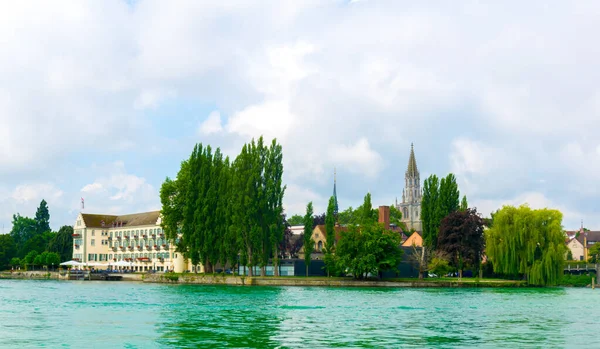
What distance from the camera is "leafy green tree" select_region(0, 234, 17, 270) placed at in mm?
155125

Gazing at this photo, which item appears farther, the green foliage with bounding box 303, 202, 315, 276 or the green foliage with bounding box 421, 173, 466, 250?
the green foliage with bounding box 421, 173, 466, 250

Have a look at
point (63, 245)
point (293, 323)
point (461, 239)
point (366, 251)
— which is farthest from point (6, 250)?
point (293, 323)

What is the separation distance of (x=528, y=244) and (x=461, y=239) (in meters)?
10.2

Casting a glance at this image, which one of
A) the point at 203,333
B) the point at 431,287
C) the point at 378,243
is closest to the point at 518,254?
the point at 431,287

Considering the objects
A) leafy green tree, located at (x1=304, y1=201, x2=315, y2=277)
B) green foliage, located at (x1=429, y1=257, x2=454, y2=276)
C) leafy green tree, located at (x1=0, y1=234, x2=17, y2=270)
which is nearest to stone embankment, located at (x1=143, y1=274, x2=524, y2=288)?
green foliage, located at (x1=429, y1=257, x2=454, y2=276)

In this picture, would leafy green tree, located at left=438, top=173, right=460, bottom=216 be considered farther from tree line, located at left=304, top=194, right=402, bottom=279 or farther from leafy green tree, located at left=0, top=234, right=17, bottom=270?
leafy green tree, located at left=0, top=234, right=17, bottom=270

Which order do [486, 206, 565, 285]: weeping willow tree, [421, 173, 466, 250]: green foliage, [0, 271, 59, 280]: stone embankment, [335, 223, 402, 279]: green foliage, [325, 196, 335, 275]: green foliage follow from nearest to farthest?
[486, 206, 565, 285]: weeping willow tree
[335, 223, 402, 279]: green foliage
[325, 196, 335, 275]: green foliage
[421, 173, 466, 250]: green foliage
[0, 271, 59, 280]: stone embankment

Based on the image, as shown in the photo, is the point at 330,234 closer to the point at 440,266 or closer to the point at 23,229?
the point at 440,266

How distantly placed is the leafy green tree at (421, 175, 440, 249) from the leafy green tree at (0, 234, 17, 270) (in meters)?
92.6

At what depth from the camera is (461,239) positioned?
97188mm

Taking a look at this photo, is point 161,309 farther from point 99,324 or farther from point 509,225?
point 509,225

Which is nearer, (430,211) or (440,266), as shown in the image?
(440,266)

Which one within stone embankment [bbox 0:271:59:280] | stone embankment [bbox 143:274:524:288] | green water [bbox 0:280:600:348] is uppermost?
green water [bbox 0:280:600:348]

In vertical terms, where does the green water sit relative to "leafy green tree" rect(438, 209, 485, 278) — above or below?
below
